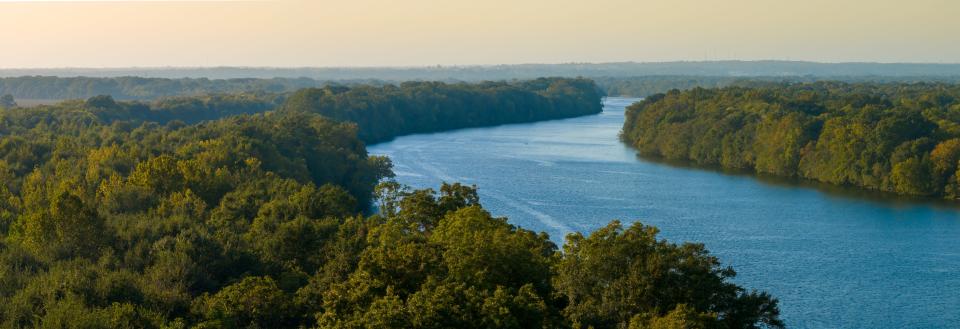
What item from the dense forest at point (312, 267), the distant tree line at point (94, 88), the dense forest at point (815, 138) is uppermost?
the dense forest at point (312, 267)

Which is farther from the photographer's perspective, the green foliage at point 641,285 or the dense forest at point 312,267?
the green foliage at point 641,285

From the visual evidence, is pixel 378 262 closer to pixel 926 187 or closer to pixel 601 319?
pixel 601 319

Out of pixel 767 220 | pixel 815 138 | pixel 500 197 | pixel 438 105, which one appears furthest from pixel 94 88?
pixel 767 220

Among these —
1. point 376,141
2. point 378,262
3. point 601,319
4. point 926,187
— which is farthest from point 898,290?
point 376,141

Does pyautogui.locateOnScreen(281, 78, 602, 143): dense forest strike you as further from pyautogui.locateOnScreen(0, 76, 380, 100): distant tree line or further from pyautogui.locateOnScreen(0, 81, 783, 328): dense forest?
pyautogui.locateOnScreen(0, 81, 783, 328): dense forest

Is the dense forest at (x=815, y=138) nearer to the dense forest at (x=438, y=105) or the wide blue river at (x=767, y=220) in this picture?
the wide blue river at (x=767, y=220)

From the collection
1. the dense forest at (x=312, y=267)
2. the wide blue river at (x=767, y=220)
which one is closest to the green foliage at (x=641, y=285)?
the dense forest at (x=312, y=267)

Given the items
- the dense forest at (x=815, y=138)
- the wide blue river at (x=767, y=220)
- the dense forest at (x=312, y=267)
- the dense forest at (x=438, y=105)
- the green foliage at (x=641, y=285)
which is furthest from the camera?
the dense forest at (x=438, y=105)
